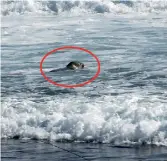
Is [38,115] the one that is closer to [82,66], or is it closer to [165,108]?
[165,108]

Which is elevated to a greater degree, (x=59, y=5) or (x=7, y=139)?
(x=59, y=5)

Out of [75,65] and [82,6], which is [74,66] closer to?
[75,65]

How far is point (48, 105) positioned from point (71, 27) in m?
14.4

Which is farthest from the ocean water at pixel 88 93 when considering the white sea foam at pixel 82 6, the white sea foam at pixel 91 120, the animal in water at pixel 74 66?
the white sea foam at pixel 82 6

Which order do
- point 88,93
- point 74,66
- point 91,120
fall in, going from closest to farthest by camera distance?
point 91,120 → point 88,93 → point 74,66

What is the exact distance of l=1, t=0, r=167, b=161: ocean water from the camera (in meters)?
10.5

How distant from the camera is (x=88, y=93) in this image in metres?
14.2

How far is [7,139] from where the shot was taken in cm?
1118

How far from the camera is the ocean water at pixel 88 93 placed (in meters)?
10.5

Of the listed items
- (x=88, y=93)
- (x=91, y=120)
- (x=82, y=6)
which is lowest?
(x=91, y=120)

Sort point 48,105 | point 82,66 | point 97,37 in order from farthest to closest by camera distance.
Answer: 1. point 97,37
2. point 82,66
3. point 48,105

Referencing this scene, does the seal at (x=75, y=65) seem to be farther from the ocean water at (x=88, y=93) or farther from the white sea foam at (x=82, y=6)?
the white sea foam at (x=82, y=6)

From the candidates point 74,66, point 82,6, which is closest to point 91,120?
point 74,66

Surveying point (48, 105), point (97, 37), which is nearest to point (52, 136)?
point (48, 105)
